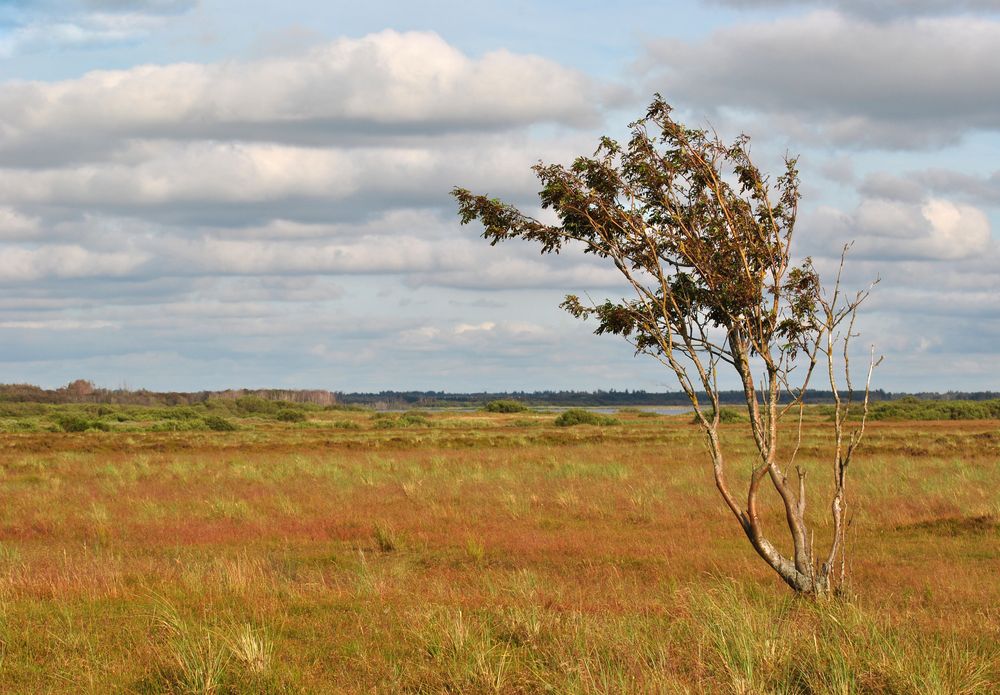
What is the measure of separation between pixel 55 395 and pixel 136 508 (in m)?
176

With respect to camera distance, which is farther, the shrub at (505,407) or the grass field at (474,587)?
the shrub at (505,407)

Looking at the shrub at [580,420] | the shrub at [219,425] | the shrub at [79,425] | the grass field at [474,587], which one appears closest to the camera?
the grass field at [474,587]

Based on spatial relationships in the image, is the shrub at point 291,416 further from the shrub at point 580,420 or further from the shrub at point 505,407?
the shrub at point 580,420

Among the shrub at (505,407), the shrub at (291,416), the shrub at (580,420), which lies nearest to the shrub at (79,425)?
the shrub at (291,416)

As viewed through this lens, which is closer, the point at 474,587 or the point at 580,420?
the point at 474,587

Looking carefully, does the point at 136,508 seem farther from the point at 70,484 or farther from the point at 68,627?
the point at 68,627

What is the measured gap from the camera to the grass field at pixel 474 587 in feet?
26.3

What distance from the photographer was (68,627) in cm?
998

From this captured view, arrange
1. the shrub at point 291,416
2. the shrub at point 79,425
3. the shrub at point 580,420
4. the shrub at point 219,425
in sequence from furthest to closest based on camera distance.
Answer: the shrub at point 291,416
the shrub at point 580,420
the shrub at point 219,425
the shrub at point 79,425

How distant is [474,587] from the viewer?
41.8ft

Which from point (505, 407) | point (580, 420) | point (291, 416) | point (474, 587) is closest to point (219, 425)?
point (580, 420)

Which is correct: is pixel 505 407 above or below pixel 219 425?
above

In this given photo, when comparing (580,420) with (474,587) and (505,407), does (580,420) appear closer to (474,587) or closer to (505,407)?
(505,407)

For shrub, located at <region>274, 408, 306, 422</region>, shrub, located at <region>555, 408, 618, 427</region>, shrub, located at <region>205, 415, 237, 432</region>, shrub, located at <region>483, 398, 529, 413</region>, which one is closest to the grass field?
shrub, located at <region>205, 415, 237, 432</region>
